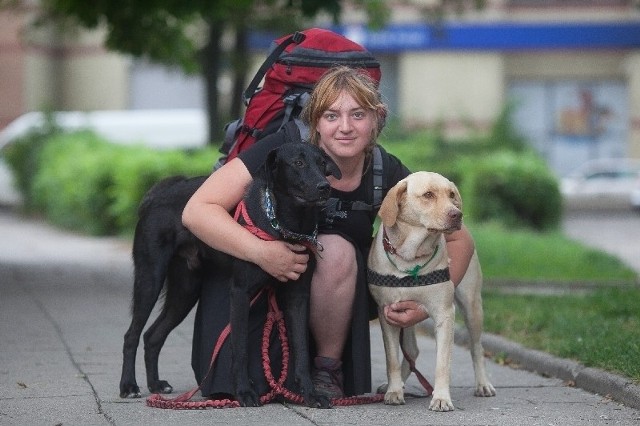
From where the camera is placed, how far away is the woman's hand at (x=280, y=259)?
6.38 metres

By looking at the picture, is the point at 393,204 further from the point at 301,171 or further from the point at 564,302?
the point at 564,302

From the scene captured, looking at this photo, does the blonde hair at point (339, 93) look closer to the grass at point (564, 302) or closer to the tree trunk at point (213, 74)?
the grass at point (564, 302)

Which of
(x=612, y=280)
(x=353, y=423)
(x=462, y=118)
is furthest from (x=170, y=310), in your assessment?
(x=462, y=118)

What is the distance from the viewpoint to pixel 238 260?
6512mm

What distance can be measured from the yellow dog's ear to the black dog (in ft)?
0.91

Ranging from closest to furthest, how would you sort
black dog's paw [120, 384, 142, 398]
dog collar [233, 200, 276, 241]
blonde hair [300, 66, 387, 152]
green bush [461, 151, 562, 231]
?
dog collar [233, 200, 276, 241], blonde hair [300, 66, 387, 152], black dog's paw [120, 384, 142, 398], green bush [461, 151, 562, 231]

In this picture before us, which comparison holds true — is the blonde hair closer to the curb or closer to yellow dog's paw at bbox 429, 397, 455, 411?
yellow dog's paw at bbox 429, 397, 455, 411

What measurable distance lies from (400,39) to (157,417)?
3860 centimetres

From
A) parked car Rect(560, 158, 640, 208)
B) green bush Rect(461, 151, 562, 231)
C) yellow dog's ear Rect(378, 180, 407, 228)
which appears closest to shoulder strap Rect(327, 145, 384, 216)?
Answer: yellow dog's ear Rect(378, 180, 407, 228)

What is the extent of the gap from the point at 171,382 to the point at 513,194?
16.4 metres

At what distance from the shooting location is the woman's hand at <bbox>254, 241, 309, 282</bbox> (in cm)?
638

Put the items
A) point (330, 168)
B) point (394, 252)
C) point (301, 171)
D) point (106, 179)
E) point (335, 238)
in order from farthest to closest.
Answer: point (106, 179), point (335, 238), point (394, 252), point (330, 168), point (301, 171)

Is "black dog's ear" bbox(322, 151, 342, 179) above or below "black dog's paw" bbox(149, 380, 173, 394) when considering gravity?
above

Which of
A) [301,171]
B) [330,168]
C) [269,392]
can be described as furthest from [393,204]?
[269,392]
